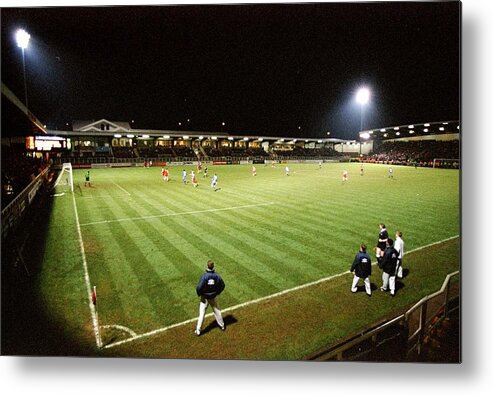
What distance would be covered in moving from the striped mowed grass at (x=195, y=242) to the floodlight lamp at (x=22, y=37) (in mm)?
6186

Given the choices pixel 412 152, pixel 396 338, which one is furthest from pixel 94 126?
pixel 396 338

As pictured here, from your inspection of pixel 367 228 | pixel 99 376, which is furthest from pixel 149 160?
pixel 99 376

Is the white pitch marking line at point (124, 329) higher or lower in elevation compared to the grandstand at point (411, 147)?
lower

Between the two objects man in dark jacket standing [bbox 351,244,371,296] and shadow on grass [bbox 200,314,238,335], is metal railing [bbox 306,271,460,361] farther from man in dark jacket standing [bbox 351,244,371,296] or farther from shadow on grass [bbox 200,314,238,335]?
shadow on grass [bbox 200,314,238,335]

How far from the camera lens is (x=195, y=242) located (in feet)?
36.0

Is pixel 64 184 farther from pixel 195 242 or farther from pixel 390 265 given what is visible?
pixel 390 265

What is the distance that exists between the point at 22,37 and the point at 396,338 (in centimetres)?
1126

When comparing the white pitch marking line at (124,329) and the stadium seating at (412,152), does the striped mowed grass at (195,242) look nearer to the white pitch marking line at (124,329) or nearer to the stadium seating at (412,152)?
the white pitch marking line at (124,329)

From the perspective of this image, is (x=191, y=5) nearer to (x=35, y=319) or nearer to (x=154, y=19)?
(x=154, y=19)

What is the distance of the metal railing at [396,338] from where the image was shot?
18.1 ft

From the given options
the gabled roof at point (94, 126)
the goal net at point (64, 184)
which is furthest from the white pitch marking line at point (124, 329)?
the gabled roof at point (94, 126)

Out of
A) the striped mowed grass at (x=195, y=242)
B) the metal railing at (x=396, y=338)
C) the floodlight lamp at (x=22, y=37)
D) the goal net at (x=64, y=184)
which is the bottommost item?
the metal railing at (x=396, y=338)

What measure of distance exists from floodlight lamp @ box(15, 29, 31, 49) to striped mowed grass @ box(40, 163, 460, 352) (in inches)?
244

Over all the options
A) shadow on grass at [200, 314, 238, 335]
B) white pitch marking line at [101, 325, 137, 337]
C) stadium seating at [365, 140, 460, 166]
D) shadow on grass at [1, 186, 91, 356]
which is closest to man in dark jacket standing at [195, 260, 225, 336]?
shadow on grass at [200, 314, 238, 335]
